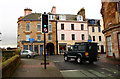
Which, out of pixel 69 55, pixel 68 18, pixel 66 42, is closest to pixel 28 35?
pixel 66 42

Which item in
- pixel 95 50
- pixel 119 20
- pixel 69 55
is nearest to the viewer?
pixel 95 50

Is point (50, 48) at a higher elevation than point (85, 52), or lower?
higher

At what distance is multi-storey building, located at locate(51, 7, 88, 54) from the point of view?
1180 inches

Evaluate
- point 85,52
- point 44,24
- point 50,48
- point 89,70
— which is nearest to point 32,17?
point 50,48

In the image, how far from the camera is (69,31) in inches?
1217

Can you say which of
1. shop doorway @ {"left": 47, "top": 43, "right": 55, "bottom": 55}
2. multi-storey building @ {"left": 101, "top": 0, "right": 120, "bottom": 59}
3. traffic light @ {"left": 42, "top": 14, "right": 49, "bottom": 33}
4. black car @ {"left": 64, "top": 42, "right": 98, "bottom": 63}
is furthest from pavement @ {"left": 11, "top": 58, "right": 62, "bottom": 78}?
shop doorway @ {"left": 47, "top": 43, "right": 55, "bottom": 55}

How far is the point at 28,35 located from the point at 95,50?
20.8 metres

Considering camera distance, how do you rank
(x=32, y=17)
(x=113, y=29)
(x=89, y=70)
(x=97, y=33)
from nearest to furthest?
(x=89, y=70)
(x=113, y=29)
(x=32, y=17)
(x=97, y=33)

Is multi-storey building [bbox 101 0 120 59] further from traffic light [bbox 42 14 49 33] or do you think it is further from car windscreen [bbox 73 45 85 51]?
traffic light [bbox 42 14 49 33]

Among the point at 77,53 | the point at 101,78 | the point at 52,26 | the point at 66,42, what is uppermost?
the point at 52,26

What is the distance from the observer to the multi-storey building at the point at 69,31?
29978 mm

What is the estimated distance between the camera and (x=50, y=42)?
1148 inches

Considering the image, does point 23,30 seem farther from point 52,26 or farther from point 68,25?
point 68,25

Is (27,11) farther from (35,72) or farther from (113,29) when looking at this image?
(35,72)
